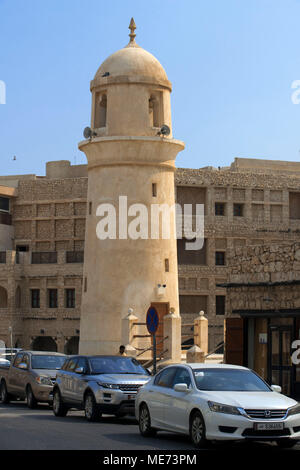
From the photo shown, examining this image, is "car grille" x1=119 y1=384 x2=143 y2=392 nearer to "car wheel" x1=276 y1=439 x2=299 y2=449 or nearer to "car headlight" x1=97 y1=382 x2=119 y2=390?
"car headlight" x1=97 y1=382 x2=119 y2=390

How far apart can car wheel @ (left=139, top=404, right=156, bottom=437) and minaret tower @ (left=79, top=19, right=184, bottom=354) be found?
812 inches

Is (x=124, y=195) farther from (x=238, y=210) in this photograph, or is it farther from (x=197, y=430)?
(x=238, y=210)

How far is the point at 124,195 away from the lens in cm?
4022

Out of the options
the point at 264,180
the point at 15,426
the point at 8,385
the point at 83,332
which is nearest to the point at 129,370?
the point at 15,426

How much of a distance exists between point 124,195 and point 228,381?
2296 centimetres

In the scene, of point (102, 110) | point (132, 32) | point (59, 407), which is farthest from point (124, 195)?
point (59, 407)

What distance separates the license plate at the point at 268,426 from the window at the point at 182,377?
6.77 feet

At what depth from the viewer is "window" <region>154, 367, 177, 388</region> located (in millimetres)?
18406

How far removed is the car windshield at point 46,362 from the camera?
28.1 metres

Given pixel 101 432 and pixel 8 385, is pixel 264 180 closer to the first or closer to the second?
pixel 8 385

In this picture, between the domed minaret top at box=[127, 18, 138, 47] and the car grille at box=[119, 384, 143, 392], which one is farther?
the domed minaret top at box=[127, 18, 138, 47]

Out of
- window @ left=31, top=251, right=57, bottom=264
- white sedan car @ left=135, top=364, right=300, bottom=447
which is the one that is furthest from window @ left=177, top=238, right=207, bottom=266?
white sedan car @ left=135, top=364, right=300, bottom=447

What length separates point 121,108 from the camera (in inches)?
1592
